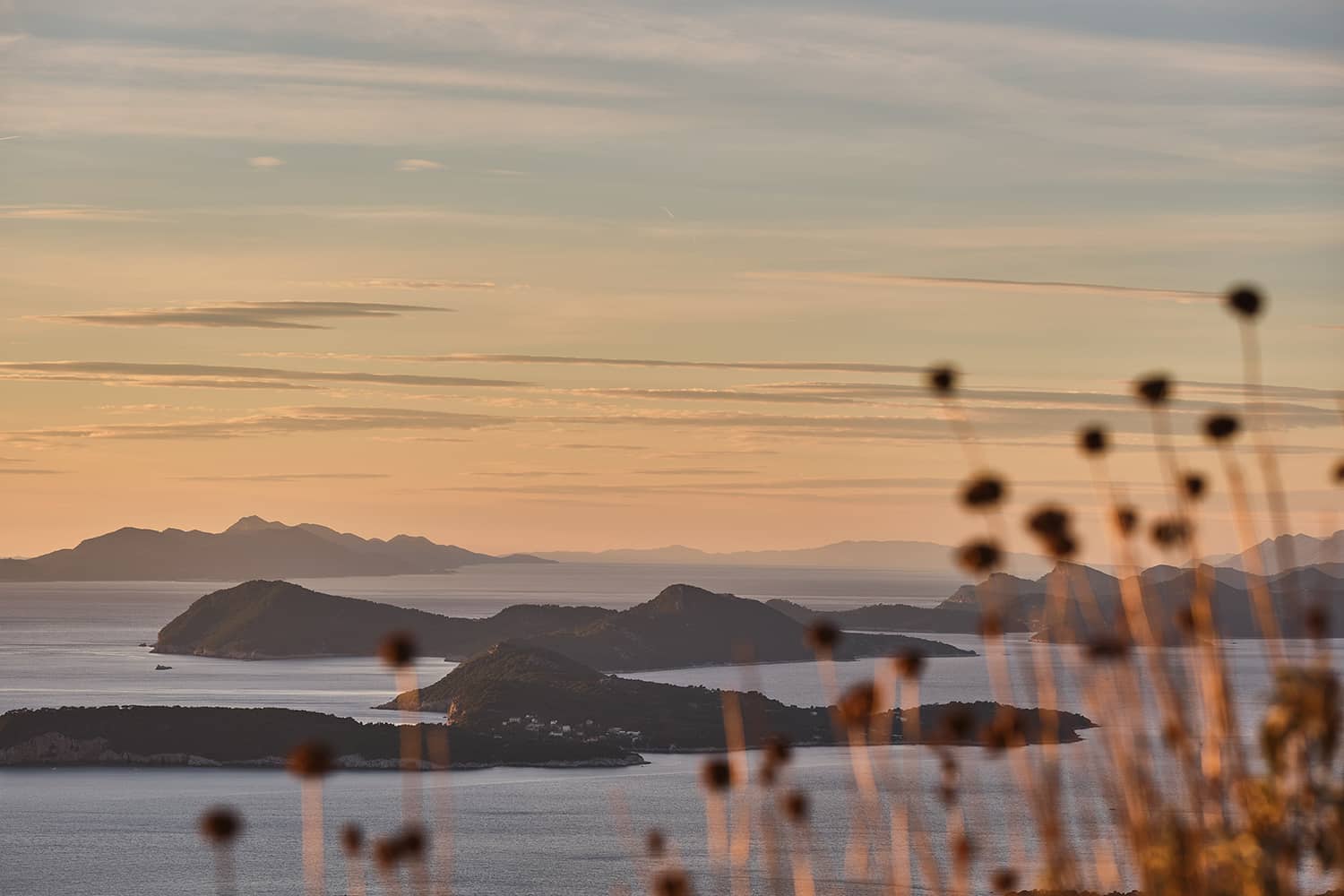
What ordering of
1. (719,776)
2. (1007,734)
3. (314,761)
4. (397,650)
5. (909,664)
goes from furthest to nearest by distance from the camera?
1. (719,776)
2. (397,650)
3. (909,664)
4. (1007,734)
5. (314,761)

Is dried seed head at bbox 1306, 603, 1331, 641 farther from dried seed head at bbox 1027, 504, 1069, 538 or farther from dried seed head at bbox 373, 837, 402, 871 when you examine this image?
dried seed head at bbox 373, 837, 402, 871

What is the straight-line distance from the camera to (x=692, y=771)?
652 feet

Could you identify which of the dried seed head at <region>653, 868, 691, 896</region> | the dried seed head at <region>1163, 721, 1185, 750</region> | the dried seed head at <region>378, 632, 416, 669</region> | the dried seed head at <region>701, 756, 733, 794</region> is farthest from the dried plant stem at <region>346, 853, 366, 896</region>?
the dried seed head at <region>1163, 721, 1185, 750</region>

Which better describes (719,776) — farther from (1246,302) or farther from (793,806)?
(1246,302)

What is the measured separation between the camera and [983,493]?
7422 millimetres

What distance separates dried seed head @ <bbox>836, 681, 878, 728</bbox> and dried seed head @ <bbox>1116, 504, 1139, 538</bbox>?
3.97ft

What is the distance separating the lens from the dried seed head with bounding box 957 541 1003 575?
7465 mm

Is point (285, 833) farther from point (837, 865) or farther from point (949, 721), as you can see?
point (949, 721)

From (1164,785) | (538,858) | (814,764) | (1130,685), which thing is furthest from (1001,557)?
(814,764)

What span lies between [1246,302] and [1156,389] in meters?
0.53

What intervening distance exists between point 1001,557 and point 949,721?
1.50 m

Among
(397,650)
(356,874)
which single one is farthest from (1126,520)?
(356,874)

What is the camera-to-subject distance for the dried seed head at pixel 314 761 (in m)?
7.62

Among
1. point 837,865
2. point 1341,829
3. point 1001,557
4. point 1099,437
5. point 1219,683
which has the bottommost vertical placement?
point 837,865
